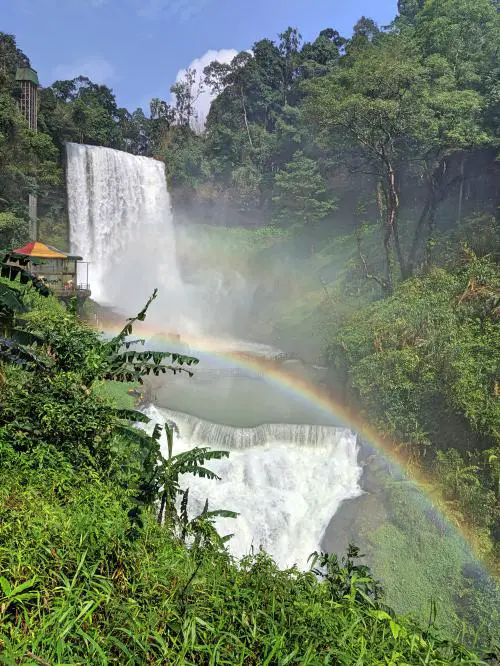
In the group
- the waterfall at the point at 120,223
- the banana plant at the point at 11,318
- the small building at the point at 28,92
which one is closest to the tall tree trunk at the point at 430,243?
the banana plant at the point at 11,318

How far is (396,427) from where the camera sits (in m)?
13.8

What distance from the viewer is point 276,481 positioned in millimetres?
12438

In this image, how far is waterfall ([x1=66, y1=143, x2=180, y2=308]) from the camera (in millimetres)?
31672

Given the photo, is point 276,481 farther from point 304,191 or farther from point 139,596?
point 304,191

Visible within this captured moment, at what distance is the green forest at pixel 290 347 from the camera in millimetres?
2963

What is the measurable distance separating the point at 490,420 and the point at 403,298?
28.8 feet

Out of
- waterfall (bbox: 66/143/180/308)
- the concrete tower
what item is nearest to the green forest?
the concrete tower

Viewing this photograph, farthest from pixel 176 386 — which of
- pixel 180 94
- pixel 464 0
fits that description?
pixel 180 94

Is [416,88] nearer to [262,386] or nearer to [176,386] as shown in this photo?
[262,386]

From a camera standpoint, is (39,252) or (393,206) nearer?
(39,252)

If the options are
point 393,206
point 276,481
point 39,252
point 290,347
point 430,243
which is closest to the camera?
point 276,481

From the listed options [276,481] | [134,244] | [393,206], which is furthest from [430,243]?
[134,244]

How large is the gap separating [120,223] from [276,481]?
84.2 feet

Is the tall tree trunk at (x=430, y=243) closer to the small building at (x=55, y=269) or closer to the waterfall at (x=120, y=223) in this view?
the small building at (x=55, y=269)
